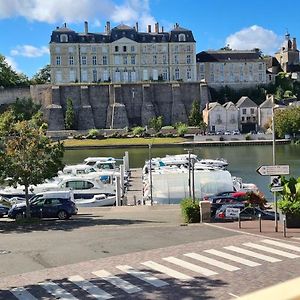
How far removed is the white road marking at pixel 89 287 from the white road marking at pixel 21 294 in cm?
102

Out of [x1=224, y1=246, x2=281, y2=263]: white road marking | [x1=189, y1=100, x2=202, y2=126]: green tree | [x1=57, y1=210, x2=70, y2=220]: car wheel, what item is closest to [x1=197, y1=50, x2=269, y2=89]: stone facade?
[x1=189, y1=100, x2=202, y2=126]: green tree

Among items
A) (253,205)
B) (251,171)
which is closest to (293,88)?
(251,171)

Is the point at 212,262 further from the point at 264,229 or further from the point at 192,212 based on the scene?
the point at 192,212

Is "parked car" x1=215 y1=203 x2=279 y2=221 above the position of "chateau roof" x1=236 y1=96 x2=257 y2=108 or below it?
below

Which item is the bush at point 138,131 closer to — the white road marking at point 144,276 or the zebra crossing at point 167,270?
the zebra crossing at point 167,270

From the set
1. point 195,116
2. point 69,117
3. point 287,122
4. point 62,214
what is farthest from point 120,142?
point 62,214

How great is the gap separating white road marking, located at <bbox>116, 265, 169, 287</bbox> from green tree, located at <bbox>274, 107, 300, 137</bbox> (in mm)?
80879

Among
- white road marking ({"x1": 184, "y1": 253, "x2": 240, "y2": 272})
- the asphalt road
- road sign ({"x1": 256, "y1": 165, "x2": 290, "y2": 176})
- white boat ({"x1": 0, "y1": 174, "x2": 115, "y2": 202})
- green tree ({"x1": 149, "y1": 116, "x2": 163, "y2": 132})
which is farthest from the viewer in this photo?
green tree ({"x1": 149, "y1": 116, "x2": 163, "y2": 132})

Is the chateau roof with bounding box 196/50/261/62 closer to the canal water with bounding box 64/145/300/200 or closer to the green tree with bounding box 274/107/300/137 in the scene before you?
the green tree with bounding box 274/107/300/137

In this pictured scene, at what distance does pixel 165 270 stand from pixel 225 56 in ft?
352

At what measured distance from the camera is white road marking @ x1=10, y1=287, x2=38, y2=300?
31.6 feet

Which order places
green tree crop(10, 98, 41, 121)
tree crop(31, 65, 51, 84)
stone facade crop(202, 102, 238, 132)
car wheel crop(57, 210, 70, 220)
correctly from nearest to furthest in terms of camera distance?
1. car wheel crop(57, 210, 70, 220)
2. stone facade crop(202, 102, 238, 132)
3. green tree crop(10, 98, 41, 121)
4. tree crop(31, 65, 51, 84)

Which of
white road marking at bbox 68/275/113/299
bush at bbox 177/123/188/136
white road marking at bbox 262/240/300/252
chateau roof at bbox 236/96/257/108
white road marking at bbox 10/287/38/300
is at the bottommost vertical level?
white road marking at bbox 10/287/38/300

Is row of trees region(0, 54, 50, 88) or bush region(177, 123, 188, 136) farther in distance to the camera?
row of trees region(0, 54, 50, 88)
